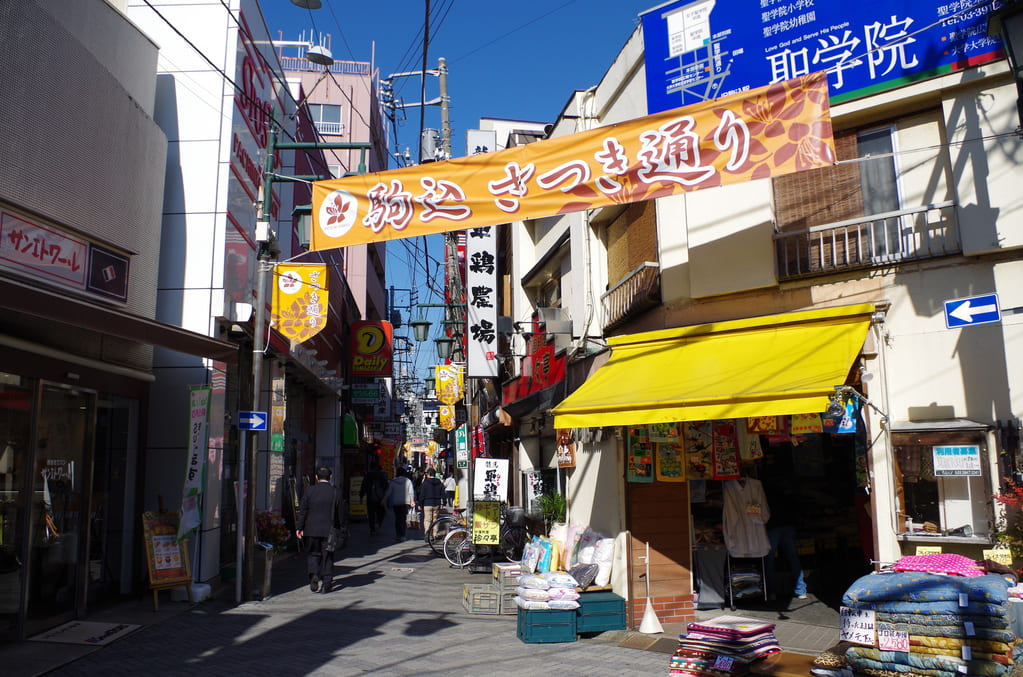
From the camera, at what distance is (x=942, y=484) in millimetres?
7840

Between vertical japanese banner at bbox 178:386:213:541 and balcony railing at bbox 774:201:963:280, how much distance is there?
8305 mm

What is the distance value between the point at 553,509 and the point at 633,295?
187 inches

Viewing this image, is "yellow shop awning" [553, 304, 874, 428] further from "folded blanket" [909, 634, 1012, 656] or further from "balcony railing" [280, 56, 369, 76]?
"balcony railing" [280, 56, 369, 76]

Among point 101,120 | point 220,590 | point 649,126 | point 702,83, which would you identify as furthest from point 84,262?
point 702,83

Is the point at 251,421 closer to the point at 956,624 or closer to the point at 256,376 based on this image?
the point at 256,376

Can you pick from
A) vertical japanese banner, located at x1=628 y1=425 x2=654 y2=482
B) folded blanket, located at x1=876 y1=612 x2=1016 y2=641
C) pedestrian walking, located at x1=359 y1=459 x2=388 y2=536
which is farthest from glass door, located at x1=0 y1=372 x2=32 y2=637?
pedestrian walking, located at x1=359 y1=459 x2=388 y2=536

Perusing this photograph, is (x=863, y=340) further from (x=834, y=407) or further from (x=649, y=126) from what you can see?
(x=649, y=126)

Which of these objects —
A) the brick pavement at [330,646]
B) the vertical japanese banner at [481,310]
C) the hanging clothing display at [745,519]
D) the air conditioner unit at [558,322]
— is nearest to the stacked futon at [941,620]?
the brick pavement at [330,646]

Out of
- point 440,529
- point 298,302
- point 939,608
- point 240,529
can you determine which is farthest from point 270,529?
point 939,608

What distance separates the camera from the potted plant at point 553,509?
1321cm

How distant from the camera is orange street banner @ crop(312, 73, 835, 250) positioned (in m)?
7.24

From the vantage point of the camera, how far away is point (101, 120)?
1034 cm

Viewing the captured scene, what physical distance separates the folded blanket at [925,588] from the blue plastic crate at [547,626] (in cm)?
345

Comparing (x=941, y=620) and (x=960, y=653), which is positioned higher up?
(x=941, y=620)
